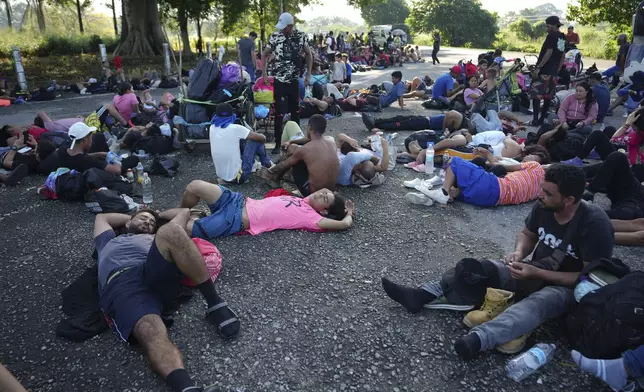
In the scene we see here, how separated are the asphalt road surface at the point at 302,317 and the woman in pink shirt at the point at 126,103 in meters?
3.57

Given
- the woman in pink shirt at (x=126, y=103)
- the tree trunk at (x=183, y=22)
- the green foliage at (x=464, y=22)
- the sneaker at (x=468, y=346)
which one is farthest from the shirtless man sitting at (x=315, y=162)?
the green foliage at (x=464, y=22)

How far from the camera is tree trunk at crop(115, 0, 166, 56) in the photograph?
19297 millimetres

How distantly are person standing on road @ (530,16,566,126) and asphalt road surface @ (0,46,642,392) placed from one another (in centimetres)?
454

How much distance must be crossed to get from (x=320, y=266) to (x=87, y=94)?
1185cm

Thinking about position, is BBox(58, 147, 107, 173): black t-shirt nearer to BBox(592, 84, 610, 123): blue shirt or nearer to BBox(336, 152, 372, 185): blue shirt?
BBox(336, 152, 372, 185): blue shirt

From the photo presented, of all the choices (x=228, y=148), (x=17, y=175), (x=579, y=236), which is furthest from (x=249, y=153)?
(x=579, y=236)

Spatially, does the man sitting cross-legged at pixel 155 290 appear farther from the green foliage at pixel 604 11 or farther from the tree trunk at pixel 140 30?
the green foliage at pixel 604 11

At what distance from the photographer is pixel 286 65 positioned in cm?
679

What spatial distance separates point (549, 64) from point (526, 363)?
737cm

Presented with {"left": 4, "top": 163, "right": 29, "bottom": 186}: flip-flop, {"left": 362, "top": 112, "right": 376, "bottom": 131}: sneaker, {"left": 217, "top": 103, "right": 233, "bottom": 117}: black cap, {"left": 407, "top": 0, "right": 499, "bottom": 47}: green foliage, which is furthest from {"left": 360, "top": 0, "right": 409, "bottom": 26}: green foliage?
{"left": 4, "top": 163, "right": 29, "bottom": 186}: flip-flop

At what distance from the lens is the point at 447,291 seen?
3230 millimetres

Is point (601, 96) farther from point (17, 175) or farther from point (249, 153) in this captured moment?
point (17, 175)

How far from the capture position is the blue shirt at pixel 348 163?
568 centimetres

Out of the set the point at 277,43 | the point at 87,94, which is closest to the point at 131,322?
the point at 277,43
